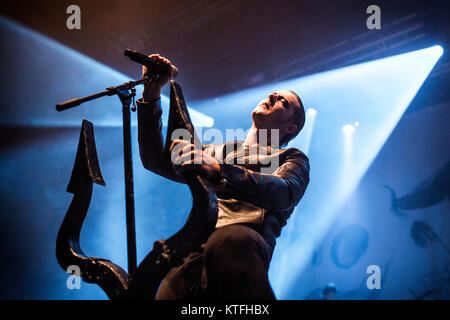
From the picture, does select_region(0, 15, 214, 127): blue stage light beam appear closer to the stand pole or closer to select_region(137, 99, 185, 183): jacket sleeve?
select_region(137, 99, 185, 183): jacket sleeve

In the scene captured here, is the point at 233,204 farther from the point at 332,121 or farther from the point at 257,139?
the point at 332,121

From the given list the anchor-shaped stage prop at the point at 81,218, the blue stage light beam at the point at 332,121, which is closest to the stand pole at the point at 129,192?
the anchor-shaped stage prop at the point at 81,218

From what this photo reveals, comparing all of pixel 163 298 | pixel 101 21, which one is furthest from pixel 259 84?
pixel 163 298

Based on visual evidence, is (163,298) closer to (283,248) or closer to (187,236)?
(187,236)

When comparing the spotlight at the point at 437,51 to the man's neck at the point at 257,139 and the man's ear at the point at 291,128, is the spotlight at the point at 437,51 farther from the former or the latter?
the man's neck at the point at 257,139

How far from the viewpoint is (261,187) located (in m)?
1.11

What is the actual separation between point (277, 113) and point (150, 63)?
2.95 ft

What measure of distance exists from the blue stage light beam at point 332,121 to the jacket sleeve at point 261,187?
14.5ft

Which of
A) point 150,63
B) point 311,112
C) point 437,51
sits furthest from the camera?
point 311,112

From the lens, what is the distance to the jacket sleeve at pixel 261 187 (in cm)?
106

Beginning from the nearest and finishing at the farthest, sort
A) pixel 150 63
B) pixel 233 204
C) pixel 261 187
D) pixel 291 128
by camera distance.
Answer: pixel 261 187, pixel 150 63, pixel 233 204, pixel 291 128

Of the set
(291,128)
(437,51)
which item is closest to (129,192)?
(291,128)
